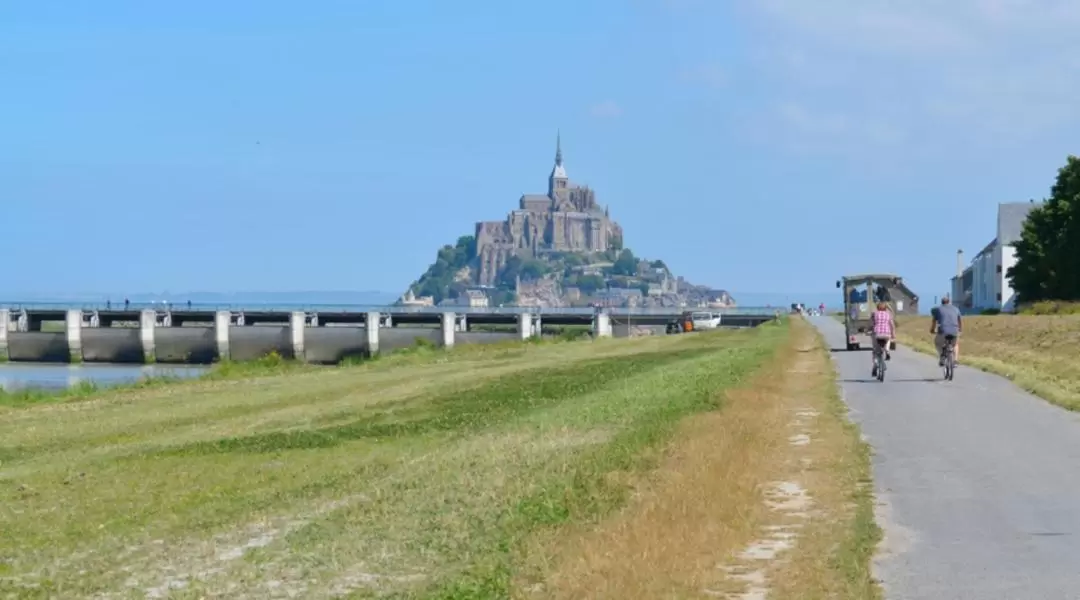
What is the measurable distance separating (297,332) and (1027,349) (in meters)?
68.2

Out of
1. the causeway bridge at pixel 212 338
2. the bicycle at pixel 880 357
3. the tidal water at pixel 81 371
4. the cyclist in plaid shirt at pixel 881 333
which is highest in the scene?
the cyclist in plaid shirt at pixel 881 333

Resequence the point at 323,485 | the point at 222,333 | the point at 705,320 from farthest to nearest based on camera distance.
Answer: the point at 705,320 → the point at 222,333 → the point at 323,485

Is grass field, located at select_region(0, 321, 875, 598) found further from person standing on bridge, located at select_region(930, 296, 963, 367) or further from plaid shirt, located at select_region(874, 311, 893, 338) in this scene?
person standing on bridge, located at select_region(930, 296, 963, 367)

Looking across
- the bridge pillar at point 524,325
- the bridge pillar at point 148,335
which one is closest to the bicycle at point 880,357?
the bridge pillar at point 524,325

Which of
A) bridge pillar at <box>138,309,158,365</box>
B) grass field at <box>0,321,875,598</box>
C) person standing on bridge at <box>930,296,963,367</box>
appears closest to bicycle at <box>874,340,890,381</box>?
person standing on bridge at <box>930,296,963,367</box>

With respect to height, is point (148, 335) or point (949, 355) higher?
point (949, 355)

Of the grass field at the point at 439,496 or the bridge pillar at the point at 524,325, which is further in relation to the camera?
the bridge pillar at the point at 524,325

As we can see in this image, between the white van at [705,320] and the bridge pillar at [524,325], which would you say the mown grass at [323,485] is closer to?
the bridge pillar at [524,325]

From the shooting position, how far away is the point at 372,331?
10100cm

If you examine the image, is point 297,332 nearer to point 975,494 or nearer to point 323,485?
point 323,485

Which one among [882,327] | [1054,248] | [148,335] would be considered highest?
[1054,248]

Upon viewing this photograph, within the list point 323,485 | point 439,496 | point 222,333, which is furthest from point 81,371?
point 439,496

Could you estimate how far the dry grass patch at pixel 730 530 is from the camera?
30.5 feet

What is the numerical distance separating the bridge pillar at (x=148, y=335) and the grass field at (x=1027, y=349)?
54779 millimetres
